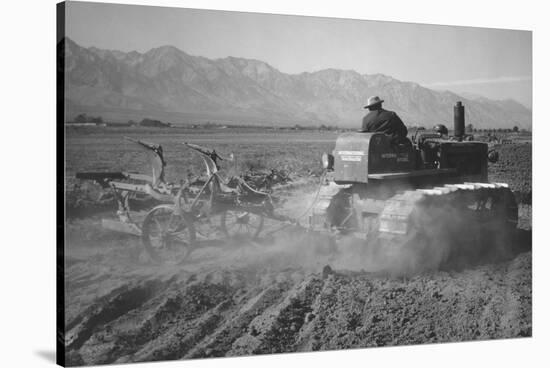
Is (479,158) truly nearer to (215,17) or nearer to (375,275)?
(375,275)

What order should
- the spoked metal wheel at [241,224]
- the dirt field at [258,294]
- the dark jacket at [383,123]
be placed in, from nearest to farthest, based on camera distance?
the dirt field at [258,294]
the spoked metal wheel at [241,224]
the dark jacket at [383,123]

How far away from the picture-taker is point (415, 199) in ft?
30.5

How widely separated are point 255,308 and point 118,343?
60.6 inches

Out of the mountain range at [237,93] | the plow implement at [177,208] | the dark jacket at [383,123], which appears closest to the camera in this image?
the mountain range at [237,93]

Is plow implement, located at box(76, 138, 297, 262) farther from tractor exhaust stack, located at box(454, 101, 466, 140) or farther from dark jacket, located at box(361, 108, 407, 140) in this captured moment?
tractor exhaust stack, located at box(454, 101, 466, 140)

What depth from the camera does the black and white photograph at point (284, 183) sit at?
8242 mm

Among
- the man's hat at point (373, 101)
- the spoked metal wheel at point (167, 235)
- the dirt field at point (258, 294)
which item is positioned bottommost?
the dirt field at point (258, 294)

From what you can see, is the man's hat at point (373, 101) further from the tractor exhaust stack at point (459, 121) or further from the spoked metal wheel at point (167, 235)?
the spoked metal wheel at point (167, 235)

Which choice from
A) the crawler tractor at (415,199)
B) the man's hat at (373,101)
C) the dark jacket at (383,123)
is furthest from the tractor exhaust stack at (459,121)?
the man's hat at (373,101)

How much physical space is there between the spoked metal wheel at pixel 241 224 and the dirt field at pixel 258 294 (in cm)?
14

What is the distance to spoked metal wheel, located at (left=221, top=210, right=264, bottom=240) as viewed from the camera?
354 inches

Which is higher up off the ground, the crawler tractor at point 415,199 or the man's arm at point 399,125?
the man's arm at point 399,125

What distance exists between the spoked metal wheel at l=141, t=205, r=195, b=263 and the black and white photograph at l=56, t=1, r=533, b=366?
0.02 meters

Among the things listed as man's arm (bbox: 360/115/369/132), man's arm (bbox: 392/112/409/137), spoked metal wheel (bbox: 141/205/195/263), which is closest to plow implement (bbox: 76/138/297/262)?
spoked metal wheel (bbox: 141/205/195/263)
